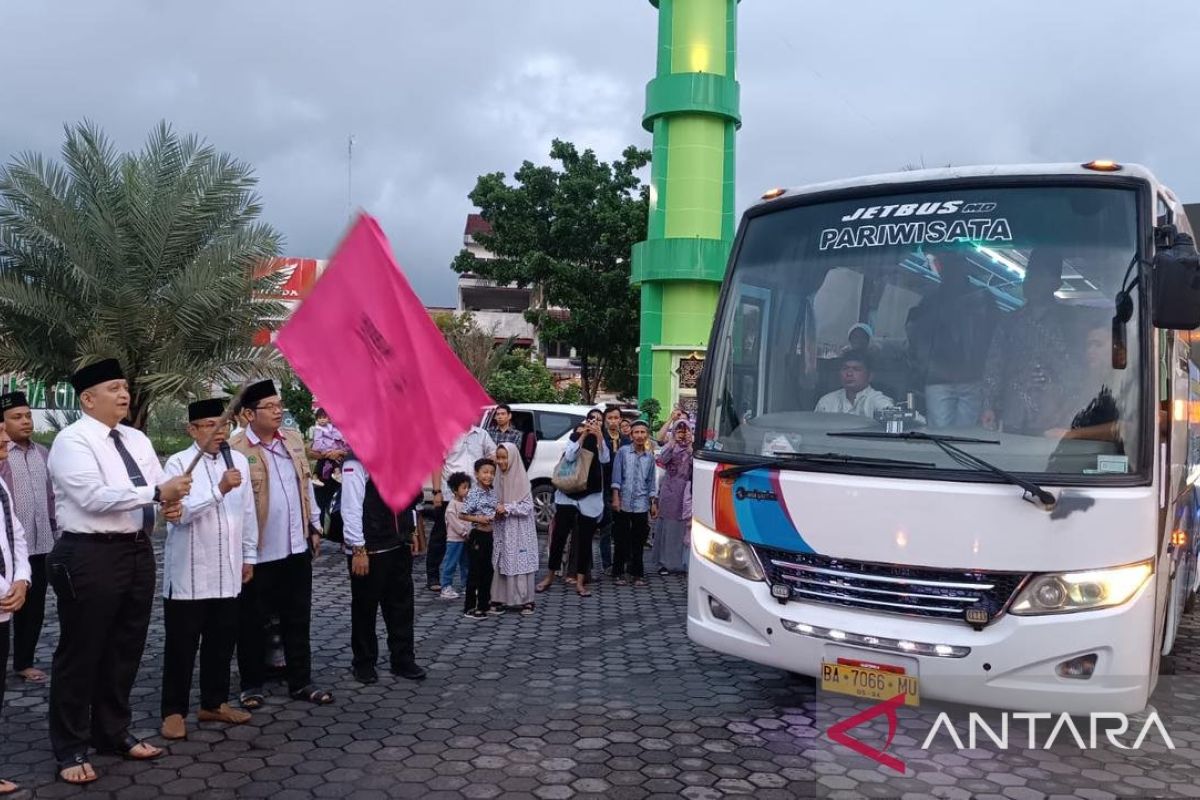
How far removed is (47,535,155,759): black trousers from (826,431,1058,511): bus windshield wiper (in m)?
→ 3.48

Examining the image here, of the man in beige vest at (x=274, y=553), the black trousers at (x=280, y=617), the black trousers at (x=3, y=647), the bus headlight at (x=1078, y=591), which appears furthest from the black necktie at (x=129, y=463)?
the bus headlight at (x=1078, y=591)

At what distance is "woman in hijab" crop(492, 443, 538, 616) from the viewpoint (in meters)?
9.05

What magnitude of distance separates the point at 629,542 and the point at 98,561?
6840 mm

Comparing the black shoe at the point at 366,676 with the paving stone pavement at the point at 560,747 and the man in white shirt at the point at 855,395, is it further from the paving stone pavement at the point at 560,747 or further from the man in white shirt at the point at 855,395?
the man in white shirt at the point at 855,395

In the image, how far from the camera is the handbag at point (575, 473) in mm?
10102

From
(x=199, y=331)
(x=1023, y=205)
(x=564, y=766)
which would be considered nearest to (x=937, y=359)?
(x=1023, y=205)

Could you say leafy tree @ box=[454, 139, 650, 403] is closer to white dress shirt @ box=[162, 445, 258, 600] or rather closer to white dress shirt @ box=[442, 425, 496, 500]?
white dress shirt @ box=[442, 425, 496, 500]

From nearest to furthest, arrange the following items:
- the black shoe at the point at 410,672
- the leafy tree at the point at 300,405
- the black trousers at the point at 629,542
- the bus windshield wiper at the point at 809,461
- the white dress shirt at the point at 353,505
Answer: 1. the bus windshield wiper at the point at 809,461
2. the white dress shirt at the point at 353,505
3. the black shoe at the point at 410,672
4. the black trousers at the point at 629,542
5. the leafy tree at the point at 300,405

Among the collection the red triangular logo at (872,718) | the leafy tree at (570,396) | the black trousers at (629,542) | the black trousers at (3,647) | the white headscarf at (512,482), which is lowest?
the red triangular logo at (872,718)

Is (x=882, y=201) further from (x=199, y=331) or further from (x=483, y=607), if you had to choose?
(x=199, y=331)

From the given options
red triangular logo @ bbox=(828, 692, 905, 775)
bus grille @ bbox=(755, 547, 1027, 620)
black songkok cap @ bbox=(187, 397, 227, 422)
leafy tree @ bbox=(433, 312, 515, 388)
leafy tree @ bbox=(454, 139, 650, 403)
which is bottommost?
red triangular logo @ bbox=(828, 692, 905, 775)

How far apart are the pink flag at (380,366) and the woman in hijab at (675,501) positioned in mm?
6977

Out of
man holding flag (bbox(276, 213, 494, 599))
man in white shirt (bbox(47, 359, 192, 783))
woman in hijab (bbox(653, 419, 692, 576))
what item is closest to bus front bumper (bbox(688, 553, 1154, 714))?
man holding flag (bbox(276, 213, 494, 599))

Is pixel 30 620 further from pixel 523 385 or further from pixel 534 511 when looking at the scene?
pixel 523 385
